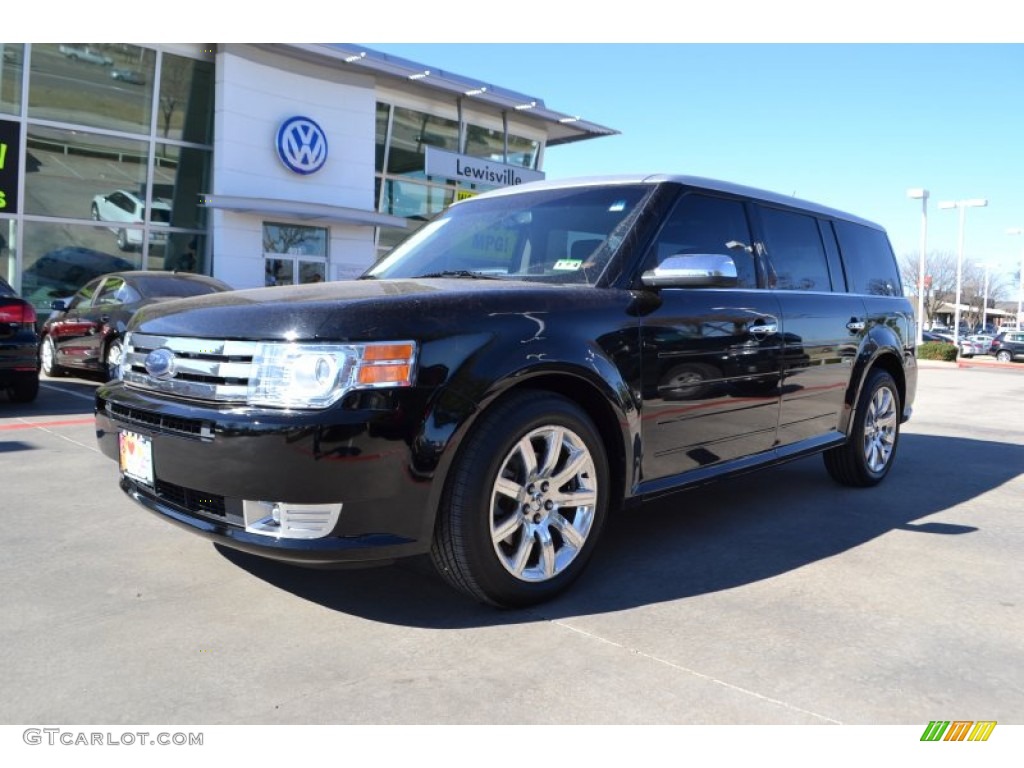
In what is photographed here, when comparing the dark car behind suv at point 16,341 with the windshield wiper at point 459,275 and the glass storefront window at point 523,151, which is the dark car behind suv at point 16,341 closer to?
the windshield wiper at point 459,275

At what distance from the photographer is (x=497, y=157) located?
24.0 m

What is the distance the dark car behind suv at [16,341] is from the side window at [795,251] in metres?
6.80

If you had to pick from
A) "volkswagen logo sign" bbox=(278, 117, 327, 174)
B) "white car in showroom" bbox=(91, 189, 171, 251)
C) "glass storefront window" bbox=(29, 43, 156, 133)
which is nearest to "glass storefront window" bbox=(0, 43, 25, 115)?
"glass storefront window" bbox=(29, 43, 156, 133)

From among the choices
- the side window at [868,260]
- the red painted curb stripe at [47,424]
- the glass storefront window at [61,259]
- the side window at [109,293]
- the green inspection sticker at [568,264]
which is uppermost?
the glass storefront window at [61,259]

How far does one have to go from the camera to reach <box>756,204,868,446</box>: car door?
4421mm

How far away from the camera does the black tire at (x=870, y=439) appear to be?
5.27 metres

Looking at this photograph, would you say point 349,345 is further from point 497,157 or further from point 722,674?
point 497,157

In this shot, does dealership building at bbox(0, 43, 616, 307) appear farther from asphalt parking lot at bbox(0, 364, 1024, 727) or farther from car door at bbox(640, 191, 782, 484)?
car door at bbox(640, 191, 782, 484)

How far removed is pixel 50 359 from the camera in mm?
11094

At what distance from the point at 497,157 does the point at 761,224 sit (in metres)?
20.5

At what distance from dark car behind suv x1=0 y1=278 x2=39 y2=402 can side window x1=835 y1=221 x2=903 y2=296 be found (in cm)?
715

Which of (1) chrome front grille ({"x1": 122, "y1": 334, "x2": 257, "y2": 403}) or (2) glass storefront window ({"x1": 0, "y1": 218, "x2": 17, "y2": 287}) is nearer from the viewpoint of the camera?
(1) chrome front grille ({"x1": 122, "y1": 334, "x2": 257, "y2": 403})

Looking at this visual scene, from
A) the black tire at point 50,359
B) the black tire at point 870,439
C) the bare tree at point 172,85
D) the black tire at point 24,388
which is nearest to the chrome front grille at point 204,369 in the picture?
the black tire at point 870,439
